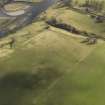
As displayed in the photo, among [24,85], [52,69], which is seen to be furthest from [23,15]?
[24,85]

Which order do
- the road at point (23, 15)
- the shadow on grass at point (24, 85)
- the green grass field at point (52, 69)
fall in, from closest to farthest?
the shadow on grass at point (24, 85), the green grass field at point (52, 69), the road at point (23, 15)

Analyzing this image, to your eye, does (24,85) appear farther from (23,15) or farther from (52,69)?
(23,15)

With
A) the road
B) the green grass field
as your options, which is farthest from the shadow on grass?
the road

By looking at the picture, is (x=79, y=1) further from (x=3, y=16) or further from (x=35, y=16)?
(x=3, y=16)

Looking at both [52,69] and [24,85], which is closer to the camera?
[24,85]

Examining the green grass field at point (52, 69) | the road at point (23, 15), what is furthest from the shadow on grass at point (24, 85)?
the road at point (23, 15)

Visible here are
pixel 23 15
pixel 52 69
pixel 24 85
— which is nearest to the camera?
pixel 24 85

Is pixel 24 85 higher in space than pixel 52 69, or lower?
lower

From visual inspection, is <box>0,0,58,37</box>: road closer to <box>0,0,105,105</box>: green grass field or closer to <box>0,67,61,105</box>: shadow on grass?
<box>0,0,105,105</box>: green grass field

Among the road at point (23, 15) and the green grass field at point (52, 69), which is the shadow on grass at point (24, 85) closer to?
the green grass field at point (52, 69)
